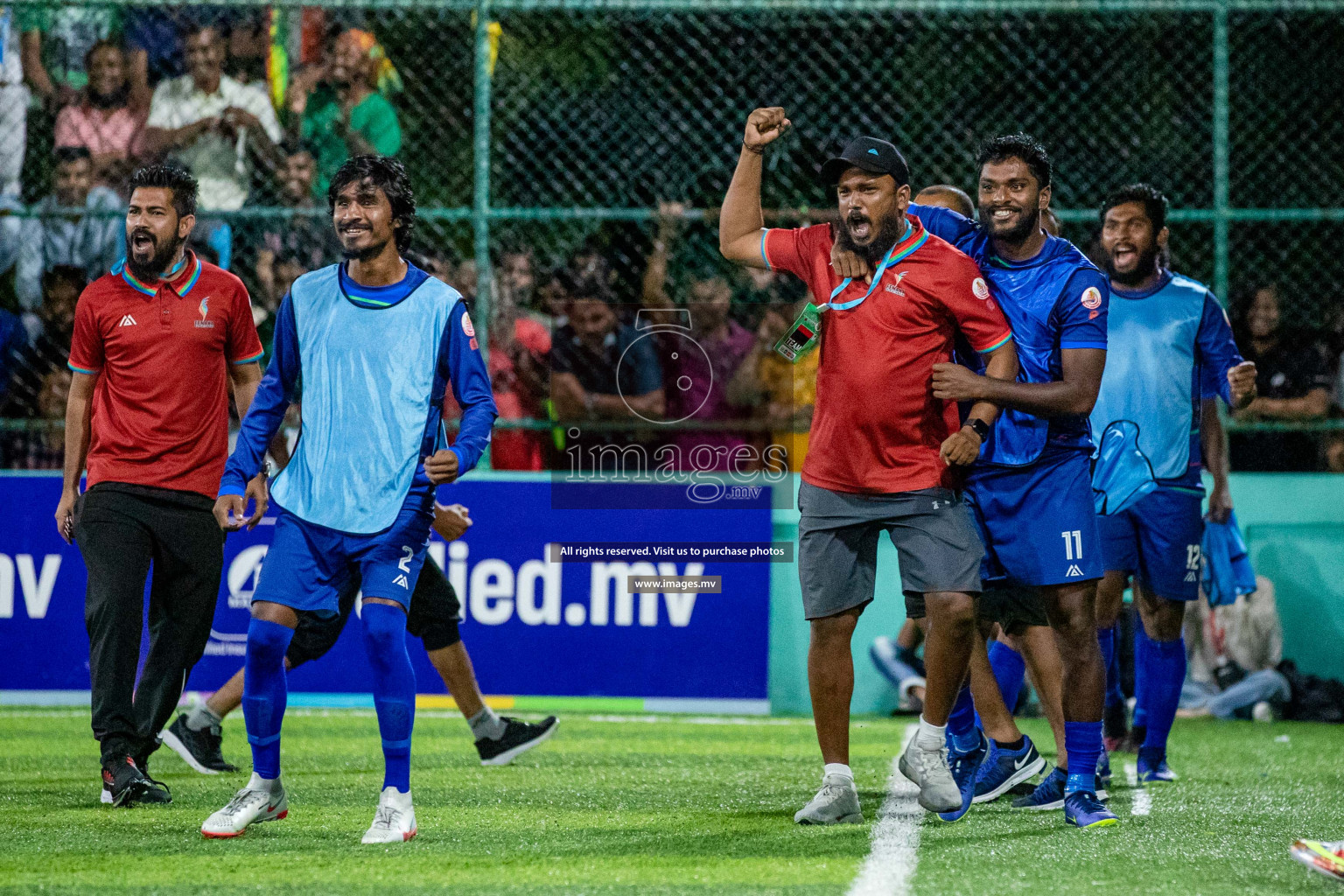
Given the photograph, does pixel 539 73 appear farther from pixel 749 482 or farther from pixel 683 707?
pixel 683 707

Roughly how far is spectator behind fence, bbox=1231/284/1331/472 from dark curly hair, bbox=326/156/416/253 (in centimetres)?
591

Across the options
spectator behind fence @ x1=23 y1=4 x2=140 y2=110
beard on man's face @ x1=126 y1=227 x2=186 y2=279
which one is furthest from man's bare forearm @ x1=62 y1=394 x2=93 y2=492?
spectator behind fence @ x1=23 y1=4 x2=140 y2=110

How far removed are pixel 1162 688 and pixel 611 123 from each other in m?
5.71

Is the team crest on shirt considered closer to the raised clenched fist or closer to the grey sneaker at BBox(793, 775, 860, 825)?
the raised clenched fist

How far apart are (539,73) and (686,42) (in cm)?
112

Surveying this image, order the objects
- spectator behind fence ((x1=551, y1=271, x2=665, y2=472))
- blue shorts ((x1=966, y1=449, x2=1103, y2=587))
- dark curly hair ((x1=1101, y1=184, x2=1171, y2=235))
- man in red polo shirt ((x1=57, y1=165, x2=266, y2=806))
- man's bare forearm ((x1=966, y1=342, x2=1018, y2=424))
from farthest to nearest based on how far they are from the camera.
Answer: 1. spectator behind fence ((x1=551, y1=271, x2=665, y2=472))
2. dark curly hair ((x1=1101, y1=184, x2=1171, y2=235))
3. man in red polo shirt ((x1=57, y1=165, x2=266, y2=806))
4. blue shorts ((x1=966, y1=449, x2=1103, y2=587))
5. man's bare forearm ((x1=966, y1=342, x2=1018, y2=424))

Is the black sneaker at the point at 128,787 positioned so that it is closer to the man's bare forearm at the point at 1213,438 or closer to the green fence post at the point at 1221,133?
the man's bare forearm at the point at 1213,438

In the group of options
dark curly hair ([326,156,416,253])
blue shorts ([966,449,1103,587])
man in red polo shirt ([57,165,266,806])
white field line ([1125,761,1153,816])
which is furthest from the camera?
man in red polo shirt ([57,165,266,806])

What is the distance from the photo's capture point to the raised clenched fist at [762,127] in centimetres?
541

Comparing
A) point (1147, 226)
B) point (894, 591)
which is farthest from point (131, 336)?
point (894, 591)

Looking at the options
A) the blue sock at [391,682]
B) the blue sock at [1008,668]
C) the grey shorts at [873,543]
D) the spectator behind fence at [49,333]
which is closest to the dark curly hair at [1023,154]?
the grey shorts at [873,543]

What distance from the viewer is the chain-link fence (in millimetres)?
→ 9664

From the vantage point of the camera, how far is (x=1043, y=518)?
223 inches

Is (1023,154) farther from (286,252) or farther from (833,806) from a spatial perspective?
(286,252)
